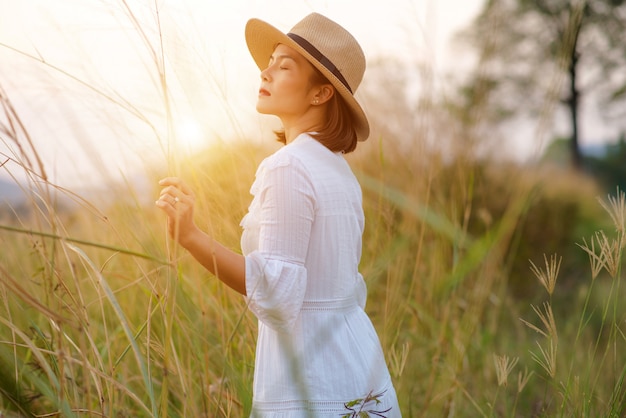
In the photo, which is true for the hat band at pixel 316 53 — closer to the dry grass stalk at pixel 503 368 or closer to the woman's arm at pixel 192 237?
the woman's arm at pixel 192 237

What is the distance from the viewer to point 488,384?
2.72 m

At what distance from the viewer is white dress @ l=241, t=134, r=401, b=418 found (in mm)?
1269

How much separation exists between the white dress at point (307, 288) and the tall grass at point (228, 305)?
99 mm

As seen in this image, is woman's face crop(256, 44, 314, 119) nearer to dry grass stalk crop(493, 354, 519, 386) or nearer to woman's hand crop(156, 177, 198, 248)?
woman's hand crop(156, 177, 198, 248)

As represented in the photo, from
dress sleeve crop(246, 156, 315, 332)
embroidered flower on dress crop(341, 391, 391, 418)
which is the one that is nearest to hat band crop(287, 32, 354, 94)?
dress sleeve crop(246, 156, 315, 332)

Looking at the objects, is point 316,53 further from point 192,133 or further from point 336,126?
point 192,133

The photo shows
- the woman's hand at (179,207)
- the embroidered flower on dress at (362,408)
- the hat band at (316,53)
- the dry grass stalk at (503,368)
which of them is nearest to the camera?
the woman's hand at (179,207)

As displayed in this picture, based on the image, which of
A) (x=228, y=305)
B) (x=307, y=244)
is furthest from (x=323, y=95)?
(x=228, y=305)

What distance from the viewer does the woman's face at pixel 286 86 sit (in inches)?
59.1

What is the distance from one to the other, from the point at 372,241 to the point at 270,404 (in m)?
1.10

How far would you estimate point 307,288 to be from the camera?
1364 mm

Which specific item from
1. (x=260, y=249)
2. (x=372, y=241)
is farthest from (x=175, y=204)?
(x=372, y=241)

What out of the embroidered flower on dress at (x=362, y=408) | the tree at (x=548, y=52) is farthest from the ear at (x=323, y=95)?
the tree at (x=548, y=52)

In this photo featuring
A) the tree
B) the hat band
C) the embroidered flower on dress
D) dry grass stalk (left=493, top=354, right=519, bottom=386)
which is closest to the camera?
the embroidered flower on dress
